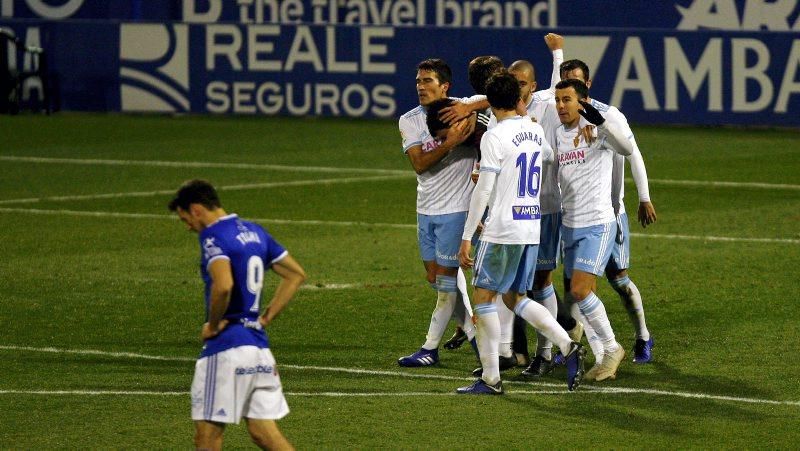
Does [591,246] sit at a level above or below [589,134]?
below

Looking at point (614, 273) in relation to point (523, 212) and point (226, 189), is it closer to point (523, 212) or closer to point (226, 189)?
point (523, 212)

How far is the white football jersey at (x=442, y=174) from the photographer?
10312 millimetres

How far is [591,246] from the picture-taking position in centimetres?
985

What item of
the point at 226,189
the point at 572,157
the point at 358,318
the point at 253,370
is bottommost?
the point at 358,318

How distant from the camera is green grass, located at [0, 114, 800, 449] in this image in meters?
8.78

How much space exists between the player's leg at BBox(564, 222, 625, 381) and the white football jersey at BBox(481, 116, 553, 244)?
585 mm

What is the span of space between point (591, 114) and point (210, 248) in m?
3.32

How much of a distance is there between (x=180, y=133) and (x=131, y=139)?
1.23m

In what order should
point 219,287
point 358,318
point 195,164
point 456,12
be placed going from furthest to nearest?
point 456,12
point 195,164
point 358,318
point 219,287

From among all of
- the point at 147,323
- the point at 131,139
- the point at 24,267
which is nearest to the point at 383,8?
the point at 131,139

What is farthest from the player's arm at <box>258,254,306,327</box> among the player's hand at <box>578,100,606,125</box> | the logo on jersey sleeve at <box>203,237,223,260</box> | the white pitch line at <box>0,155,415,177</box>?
the white pitch line at <box>0,155,415,177</box>

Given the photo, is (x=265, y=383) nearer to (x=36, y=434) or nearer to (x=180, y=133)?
(x=36, y=434)

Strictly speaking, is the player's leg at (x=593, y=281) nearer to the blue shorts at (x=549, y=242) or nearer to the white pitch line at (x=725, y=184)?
the blue shorts at (x=549, y=242)

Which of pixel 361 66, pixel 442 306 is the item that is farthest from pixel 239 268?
pixel 361 66
